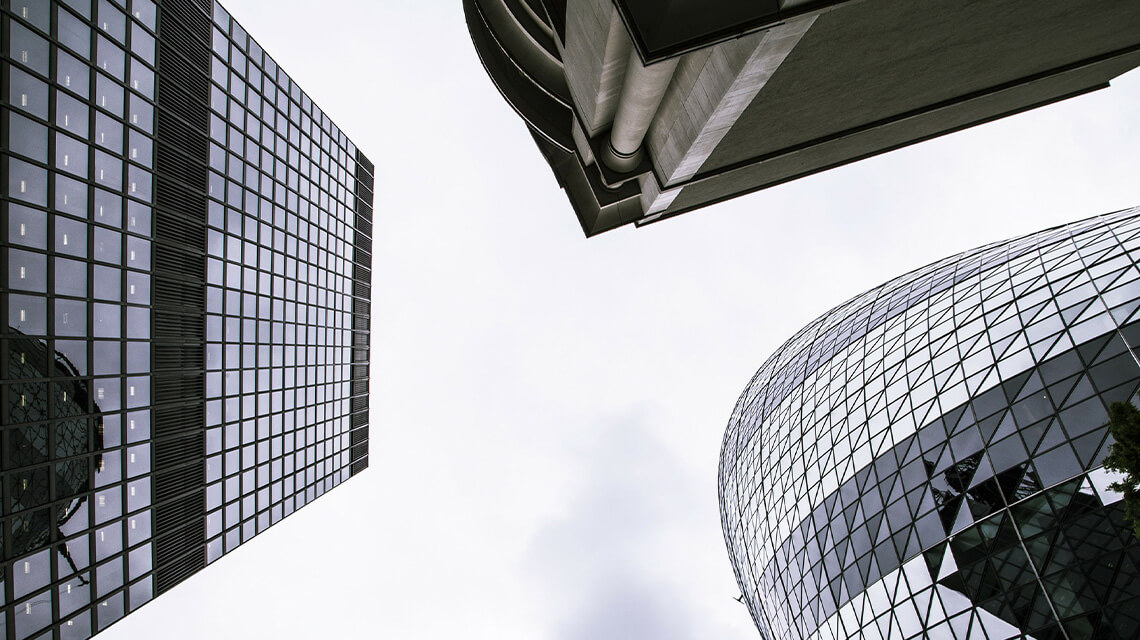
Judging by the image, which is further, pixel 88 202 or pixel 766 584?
pixel 766 584

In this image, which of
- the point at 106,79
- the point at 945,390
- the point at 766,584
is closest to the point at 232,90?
the point at 106,79

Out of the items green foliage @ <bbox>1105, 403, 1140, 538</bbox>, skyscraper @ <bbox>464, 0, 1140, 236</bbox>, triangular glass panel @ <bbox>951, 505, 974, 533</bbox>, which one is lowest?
triangular glass panel @ <bbox>951, 505, 974, 533</bbox>

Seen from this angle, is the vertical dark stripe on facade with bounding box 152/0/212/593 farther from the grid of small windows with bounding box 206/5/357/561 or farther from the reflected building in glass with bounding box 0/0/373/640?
the grid of small windows with bounding box 206/5/357/561

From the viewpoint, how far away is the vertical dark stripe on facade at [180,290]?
1959 centimetres

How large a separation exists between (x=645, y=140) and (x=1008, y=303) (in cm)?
2569

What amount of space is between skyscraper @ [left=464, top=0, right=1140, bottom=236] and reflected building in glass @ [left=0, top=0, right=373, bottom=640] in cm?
1290

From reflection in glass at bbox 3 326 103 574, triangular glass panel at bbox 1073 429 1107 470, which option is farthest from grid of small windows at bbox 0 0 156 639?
triangular glass panel at bbox 1073 429 1107 470

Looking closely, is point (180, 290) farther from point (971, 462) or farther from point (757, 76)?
point (971, 462)

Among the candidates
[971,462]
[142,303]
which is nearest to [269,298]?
[142,303]

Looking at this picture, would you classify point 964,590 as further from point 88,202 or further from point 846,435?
point 88,202

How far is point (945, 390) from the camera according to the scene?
1125 inches

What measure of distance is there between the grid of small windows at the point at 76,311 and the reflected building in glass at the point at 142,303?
6 cm

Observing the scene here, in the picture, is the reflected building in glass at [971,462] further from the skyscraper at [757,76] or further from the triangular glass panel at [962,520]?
the skyscraper at [757,76]

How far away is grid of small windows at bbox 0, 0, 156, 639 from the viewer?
46.0 feet
